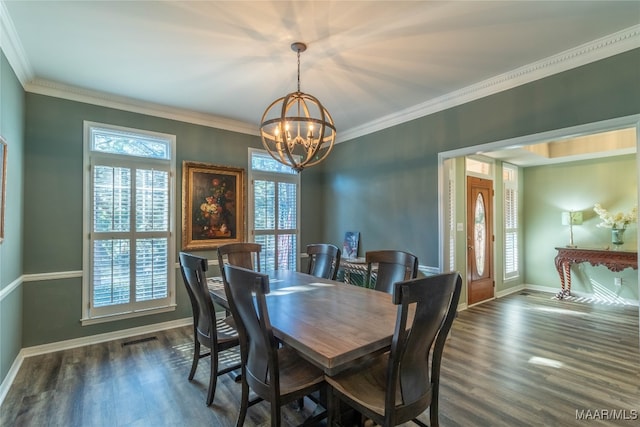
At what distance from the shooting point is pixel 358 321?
5.82ft

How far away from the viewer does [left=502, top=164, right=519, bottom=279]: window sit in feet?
18.5

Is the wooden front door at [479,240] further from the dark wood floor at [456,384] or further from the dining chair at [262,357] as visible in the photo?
the dining chair at [262,357]

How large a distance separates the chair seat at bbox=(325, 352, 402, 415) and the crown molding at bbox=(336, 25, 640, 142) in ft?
9.60

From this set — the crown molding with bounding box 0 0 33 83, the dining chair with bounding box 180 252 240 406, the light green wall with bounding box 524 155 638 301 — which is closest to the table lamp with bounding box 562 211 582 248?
the light green wall with bounding box 524 155 638 301

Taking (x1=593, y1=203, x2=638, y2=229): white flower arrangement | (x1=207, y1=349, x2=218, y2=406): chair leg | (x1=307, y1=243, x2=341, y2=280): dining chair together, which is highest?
(x1=593, y1=203, x2=638, y2=229): white flower arrangement

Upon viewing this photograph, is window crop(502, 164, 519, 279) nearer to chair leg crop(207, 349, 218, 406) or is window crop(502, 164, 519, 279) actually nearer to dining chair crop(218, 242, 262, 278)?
dining chair crop(218, 242, 262, 278)

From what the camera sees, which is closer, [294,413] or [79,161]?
[294,413]

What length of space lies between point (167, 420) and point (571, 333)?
14.3 feet

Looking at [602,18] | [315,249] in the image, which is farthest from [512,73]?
[315,249]

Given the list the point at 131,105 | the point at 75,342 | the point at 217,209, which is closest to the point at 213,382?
the point at 75,342

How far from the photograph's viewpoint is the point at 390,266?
2684 millimetres

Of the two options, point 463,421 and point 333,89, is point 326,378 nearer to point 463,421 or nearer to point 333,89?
point 463,421

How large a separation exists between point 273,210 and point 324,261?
1757mm

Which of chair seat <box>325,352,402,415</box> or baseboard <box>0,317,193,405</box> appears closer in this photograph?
chair seat <box>325,352,402,415</box>
